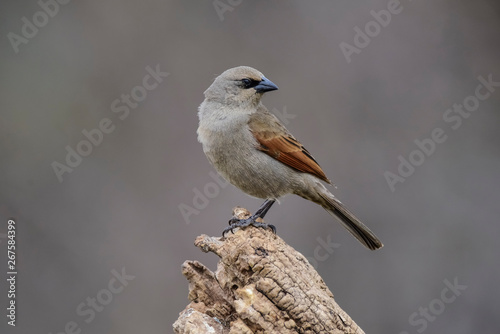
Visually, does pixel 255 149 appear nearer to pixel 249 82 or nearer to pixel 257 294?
pixel 249 82

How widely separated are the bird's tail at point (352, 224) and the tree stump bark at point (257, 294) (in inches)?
49.4

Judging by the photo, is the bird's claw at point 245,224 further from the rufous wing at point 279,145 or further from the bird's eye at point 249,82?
the bird's eye at point 249,82

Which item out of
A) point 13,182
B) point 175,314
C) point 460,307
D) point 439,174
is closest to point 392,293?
point 460,307

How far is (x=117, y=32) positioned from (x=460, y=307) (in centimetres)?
608

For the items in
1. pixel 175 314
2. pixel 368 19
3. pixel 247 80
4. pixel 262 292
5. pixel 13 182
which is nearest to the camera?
pixel 262 292

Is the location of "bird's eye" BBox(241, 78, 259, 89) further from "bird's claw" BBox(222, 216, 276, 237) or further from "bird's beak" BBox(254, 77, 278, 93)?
"bird's claw" BBox(222, 216, 276, 237)

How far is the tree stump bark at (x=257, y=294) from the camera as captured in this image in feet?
13.8

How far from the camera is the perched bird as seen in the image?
5574 millimetres

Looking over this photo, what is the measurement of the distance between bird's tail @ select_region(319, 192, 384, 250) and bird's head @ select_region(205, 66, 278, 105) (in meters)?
1.09

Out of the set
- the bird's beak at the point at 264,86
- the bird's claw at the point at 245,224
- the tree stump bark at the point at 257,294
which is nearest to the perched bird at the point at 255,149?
the bird's beak at the point at 264,86

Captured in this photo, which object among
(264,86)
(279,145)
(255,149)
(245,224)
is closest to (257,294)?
(245,224)

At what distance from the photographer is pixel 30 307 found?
314 inches

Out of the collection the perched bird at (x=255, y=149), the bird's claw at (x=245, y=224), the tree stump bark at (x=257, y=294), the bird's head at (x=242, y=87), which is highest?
the bird's head at (x=242, y=87)

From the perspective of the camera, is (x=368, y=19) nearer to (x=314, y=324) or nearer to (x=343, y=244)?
(x=343, y=244)
